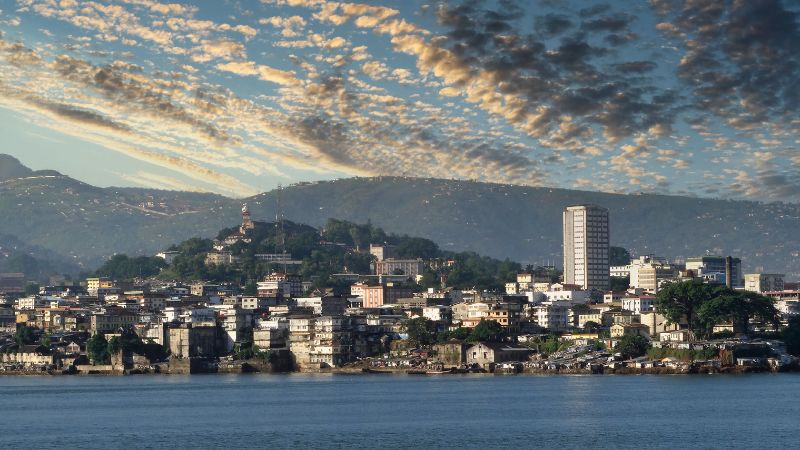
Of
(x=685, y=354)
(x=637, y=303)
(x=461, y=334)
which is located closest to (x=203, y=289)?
(x=637, y=303)

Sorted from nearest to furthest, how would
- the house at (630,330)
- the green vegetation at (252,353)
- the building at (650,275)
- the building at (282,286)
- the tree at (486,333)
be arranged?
the house at (630,330), the tree at (486,333), the green vegetation at (252,353), the building at (282,286), the building at (650,275)

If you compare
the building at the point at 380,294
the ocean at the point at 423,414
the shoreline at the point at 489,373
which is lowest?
the ocean at the point at 423,414

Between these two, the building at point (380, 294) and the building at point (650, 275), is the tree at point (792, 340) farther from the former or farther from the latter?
the building at point (380, 294)

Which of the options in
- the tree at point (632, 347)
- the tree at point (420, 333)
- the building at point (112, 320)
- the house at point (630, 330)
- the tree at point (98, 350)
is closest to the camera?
the tree at point (632, 347)

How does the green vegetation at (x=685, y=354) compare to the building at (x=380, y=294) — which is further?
the building at (x=380, y=294)

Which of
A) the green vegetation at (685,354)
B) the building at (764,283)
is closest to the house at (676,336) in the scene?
the green vegetation at (685,354)

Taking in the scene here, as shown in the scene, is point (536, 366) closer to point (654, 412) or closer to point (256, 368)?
point (256, 368)

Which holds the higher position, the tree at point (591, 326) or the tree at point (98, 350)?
the tree at point (591, 326)
